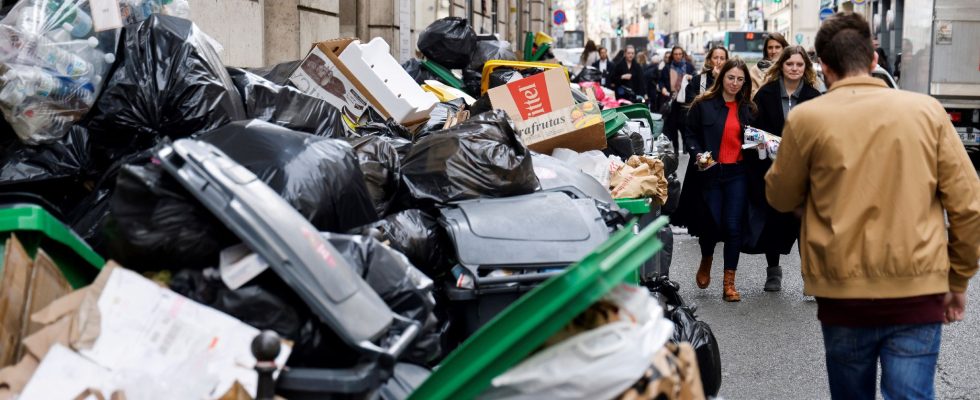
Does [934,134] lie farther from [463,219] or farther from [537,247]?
[463,219]

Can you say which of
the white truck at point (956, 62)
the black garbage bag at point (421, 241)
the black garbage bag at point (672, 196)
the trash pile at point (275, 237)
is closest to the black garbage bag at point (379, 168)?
the trash pile at point (275, 237)

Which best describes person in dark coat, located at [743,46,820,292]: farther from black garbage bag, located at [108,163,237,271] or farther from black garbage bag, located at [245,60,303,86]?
black garbage bag, located at [108,163,237,271]

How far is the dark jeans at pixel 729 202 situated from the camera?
23.6 feet

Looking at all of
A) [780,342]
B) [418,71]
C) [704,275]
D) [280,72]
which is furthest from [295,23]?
[780,342]

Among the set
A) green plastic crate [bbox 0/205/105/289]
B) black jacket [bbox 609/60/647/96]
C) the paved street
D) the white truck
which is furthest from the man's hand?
black jacket [bbox 609/60/647/96]

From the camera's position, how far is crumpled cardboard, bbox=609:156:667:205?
5.25 metres

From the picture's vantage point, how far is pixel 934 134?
10.7ft

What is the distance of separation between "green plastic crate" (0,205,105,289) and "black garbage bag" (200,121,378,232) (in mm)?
464

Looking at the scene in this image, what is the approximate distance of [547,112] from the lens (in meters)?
5.77

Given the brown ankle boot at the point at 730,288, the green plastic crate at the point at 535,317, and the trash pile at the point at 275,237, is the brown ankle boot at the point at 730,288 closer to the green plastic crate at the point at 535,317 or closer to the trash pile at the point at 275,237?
the trash pile at the point at 275,237

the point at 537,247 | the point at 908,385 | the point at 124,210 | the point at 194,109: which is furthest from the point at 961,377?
the point at 124,210

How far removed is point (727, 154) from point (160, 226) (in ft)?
16.0

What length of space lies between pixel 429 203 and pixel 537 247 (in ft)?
2.29

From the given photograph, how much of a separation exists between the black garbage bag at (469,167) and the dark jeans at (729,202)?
3036 mm
